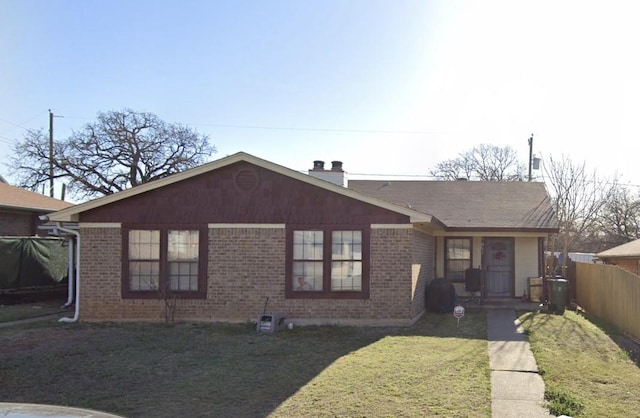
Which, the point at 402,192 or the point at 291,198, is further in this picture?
the point at 402,192

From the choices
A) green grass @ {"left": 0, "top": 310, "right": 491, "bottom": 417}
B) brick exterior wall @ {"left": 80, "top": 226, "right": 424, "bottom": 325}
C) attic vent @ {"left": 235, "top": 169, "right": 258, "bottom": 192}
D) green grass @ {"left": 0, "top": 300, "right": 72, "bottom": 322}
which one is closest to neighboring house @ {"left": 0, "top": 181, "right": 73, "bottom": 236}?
green grass @ {"left": 0, "top": 300, "right": 72, "bottom": 322}

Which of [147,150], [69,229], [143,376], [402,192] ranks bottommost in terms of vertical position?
[143,376]

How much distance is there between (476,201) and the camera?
20.0 metres

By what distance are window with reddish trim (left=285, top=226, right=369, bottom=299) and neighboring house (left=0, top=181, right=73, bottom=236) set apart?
1226 cm

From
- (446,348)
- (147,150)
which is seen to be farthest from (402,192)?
(147,150)

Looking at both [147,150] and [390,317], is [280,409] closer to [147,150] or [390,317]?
[390,317]

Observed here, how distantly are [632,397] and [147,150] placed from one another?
135ft

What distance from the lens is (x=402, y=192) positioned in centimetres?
2130

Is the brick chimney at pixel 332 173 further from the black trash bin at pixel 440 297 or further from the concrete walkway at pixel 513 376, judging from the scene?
the concrete walkway at pixel 513 376

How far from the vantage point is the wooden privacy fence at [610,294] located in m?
13.0

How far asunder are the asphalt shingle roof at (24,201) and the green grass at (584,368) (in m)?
17.3

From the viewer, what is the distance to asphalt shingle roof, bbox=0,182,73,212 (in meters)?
21.2

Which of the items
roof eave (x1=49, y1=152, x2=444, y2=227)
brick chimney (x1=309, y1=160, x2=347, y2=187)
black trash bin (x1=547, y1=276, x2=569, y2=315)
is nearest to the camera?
roof eave (x1=49, y1=152, x2=444, y2=227)

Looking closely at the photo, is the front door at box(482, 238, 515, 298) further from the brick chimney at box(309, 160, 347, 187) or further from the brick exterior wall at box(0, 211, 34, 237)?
the brick exterior wall at box(0, 211, 34, 237)
